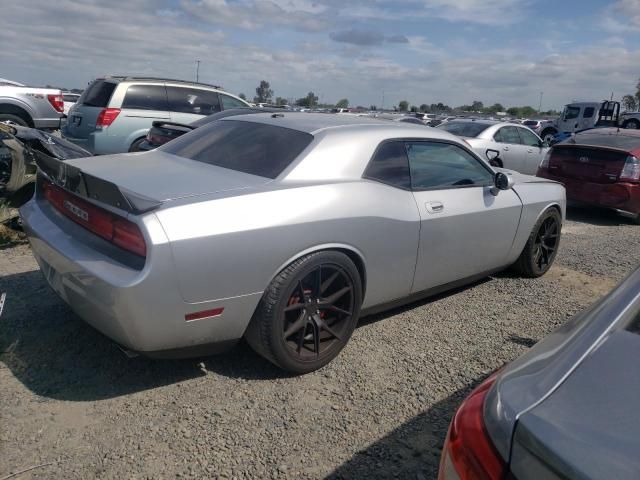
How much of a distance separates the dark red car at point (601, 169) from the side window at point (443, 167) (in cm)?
441

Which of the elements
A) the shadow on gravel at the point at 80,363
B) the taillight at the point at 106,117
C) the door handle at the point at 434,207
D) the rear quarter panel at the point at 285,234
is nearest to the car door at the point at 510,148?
the taillight at the point at 106,117

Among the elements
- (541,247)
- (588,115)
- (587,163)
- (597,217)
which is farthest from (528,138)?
(588,115)

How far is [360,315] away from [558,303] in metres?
2.09

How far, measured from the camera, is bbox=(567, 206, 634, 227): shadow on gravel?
839 cm

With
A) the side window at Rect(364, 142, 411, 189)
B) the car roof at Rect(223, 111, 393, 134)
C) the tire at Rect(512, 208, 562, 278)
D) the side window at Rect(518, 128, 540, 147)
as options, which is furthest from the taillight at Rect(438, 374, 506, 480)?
the side window at Rect(518, 128, 540, 147)

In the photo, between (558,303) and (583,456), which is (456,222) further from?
(583,456)

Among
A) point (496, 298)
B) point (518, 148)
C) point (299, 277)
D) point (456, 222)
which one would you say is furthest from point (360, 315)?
point (518, 148)

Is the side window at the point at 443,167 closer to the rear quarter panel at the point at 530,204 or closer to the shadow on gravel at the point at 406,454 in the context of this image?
the rear quarter panel at the point at 530,204

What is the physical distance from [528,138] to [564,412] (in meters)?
11.2

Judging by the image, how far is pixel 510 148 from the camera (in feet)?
35.8

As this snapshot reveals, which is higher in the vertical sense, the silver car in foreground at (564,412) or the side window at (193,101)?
the side window at (193,101)

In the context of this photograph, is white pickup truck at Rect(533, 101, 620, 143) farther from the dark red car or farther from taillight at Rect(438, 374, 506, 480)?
taillight at Rect(438, 374, 506, 480)

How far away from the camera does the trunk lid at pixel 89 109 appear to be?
9.05 m

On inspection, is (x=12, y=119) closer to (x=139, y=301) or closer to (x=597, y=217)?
(x=139, y=301)
